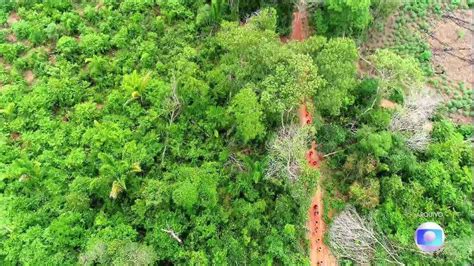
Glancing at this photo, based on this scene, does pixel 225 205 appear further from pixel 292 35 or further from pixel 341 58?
pixel 292 35

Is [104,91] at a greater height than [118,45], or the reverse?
[118,45]

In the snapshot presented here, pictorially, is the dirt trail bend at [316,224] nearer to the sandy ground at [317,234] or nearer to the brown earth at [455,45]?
the sandy ground at [317,234]

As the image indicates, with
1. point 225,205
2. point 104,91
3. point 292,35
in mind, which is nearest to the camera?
point 225,205

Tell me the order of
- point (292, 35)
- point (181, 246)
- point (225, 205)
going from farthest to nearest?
point (292, 35) < point (225, 205) < point (181, 246)

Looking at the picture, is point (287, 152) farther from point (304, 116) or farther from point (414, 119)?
point (414, 119)

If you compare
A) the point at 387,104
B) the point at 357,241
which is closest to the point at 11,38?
the point at 387,104

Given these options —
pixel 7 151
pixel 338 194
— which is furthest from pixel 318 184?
pixel 7 151
